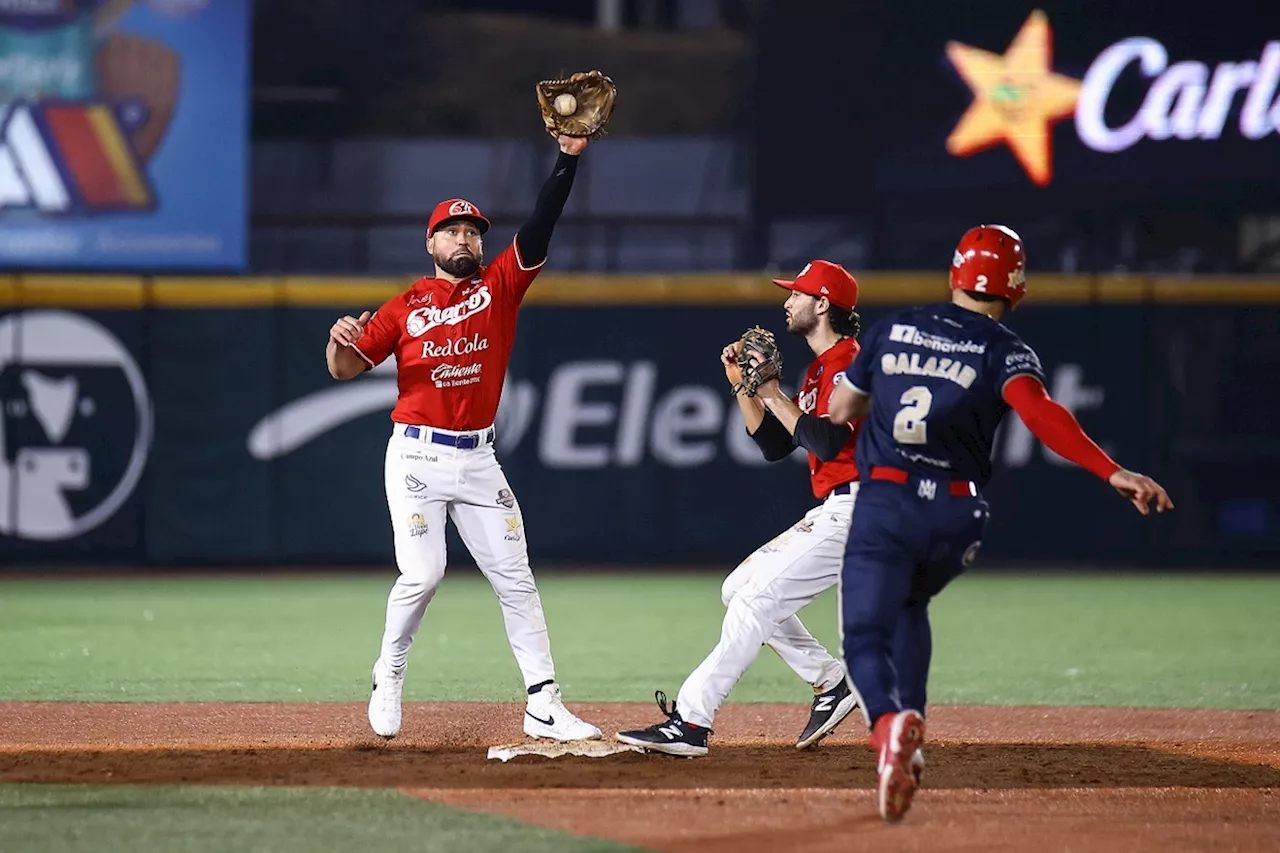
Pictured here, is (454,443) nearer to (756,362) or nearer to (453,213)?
(453,213)

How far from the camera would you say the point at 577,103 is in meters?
6.57

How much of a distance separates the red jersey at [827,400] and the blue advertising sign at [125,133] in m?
10.0

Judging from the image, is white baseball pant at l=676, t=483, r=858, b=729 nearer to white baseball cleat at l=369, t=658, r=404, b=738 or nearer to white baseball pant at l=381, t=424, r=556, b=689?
white baseball pant at l=381, t=424, r=556, b=689

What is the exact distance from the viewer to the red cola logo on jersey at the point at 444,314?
6.59 m

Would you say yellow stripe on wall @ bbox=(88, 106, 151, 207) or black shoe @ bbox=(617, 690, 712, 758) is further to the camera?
yellow stripe on wall @ bbox=(88, 106, 151, 207)

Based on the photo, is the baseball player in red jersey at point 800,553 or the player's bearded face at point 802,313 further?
the player's bearded face at point 802,313

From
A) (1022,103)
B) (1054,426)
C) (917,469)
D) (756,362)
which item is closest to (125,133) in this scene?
(1022,103)

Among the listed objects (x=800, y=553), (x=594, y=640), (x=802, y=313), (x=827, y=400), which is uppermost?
(x=802, y=313)

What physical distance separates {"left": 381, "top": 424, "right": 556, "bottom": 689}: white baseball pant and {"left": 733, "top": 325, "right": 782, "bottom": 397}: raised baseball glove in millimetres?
993

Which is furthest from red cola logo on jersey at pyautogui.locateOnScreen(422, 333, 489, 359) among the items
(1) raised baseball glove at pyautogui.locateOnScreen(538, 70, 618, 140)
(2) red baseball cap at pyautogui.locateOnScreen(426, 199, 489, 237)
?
(1) raised baseball glove at pyautogui.locateOnScreen(538, 70, 618, 140)

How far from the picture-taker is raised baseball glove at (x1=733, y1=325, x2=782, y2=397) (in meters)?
6.18

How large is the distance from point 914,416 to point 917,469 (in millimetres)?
169

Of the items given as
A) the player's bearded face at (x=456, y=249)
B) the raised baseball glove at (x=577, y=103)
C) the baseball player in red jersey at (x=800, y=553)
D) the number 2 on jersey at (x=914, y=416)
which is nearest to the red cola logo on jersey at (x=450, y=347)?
the player's bearded face at (x=456, y=249)

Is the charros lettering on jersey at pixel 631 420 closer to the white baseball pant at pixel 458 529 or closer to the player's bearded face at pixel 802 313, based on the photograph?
the white baseball pant at pixel 458 529
